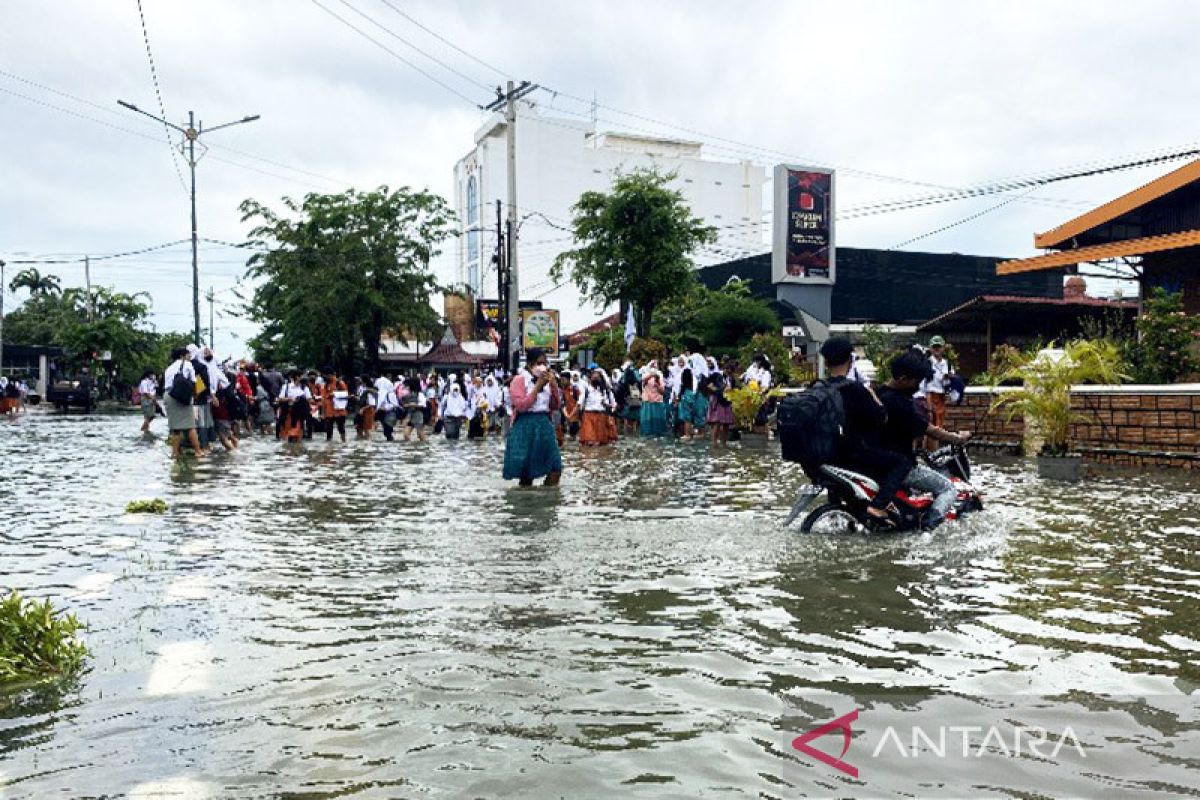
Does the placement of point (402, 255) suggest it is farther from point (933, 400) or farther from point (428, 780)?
point (428, 780)

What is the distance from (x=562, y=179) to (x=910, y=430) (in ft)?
251

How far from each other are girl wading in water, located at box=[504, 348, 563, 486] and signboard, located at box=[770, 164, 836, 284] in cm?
3600

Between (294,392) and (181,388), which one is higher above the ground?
(181,388)

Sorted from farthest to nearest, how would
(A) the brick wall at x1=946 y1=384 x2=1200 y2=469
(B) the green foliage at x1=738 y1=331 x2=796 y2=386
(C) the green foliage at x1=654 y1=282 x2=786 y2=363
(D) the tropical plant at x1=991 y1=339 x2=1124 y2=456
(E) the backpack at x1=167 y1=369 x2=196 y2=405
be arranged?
(C) the green foliage at x1=654 y1=282 x2=786 y2=363 < (B) the green foliage at x1=738 y1=331 x2=796 y2=386 < (E) the backpack at x1=167 y1=369 x2=196 y2=405 < (A) the brick wall at x1=946 y1=384 x2=1200 y2=469 < (D) the tropical plant at x1=991 y1=339 x2=1124 y2=456

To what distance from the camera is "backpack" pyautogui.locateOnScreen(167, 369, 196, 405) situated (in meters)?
18.0

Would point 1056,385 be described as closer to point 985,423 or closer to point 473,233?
point 985,423

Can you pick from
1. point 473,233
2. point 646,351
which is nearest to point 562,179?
point 473,233

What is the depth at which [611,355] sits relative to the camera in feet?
144

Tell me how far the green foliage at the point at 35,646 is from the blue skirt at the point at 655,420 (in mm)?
21419

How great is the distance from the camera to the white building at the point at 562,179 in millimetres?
82250

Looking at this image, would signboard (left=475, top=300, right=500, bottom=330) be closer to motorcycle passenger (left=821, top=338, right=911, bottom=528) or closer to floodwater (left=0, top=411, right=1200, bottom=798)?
floodwater (left=0, top=411, right=1200, bottom=798)

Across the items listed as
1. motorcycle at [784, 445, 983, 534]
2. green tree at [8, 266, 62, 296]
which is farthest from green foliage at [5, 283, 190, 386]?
motorcycle at [784, 445, 983, 534]

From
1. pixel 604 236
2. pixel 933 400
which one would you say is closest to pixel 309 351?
pixel 604 236

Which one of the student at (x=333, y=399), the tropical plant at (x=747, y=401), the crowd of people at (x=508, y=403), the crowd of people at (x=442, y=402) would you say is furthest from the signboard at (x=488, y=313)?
the tropical plant at (x=747, y=401)
